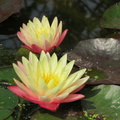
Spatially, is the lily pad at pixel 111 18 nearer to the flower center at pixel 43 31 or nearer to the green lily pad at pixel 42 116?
the flower center at pixel 43 31

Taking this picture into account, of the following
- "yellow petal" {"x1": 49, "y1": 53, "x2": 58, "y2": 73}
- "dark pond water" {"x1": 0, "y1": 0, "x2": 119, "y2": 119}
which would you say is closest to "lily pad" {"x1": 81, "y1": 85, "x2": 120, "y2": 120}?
"yellow petal" {"x1": 49, "y1": 53, "x2": 58, "y2": 73}

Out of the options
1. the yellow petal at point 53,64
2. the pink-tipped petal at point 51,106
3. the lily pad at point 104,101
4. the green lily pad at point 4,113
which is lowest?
the green lily pad at point 4,113

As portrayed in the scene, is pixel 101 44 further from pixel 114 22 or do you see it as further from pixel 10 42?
pixel 10 42

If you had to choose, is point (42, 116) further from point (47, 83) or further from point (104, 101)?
point (104, 101)

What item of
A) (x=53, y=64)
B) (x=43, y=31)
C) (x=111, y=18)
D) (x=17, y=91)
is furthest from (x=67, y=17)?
(x=17, y=91)

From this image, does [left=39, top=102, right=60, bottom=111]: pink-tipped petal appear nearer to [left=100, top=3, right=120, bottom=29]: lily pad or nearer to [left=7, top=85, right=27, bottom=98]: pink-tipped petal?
[left=7, top=85, right=27, bottom=98]: pink-tipped petal

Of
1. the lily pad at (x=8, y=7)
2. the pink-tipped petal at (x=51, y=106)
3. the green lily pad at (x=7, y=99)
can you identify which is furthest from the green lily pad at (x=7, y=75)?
the lily pad at (x=8, y=7)
